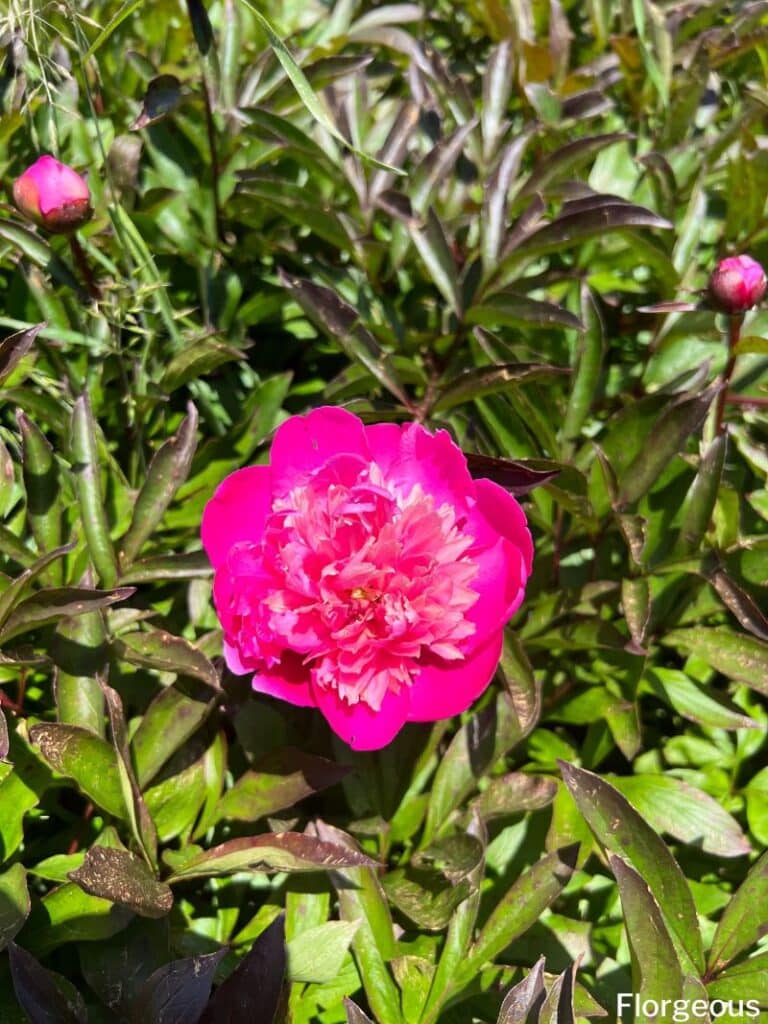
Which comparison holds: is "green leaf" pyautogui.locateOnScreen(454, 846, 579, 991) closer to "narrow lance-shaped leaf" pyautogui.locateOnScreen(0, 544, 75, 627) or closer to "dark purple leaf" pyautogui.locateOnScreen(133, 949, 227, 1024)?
"dark purple leaf" pyautogui.locateOnScreen(133, 949, 227, 1024)

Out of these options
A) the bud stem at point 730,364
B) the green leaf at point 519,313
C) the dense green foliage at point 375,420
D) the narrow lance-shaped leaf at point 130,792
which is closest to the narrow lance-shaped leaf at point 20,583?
the dense green foliage at point 375,420

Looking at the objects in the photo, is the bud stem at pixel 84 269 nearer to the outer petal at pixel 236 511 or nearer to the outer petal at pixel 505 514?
the outer petal at pixel 236 511

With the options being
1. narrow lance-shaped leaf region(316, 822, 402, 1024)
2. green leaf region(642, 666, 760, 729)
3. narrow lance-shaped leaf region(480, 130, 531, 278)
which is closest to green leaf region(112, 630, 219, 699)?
narrow lance-shaped leaf region(316, 822, 402, 1024)

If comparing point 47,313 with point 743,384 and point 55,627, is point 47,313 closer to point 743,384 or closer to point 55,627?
point 55,627

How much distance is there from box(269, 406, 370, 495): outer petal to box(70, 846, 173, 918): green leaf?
38 centimetres

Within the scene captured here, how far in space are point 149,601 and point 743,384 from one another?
0.86 m

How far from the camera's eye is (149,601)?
126 centimetres

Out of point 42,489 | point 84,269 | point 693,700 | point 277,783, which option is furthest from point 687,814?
point 84,269

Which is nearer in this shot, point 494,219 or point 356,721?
point 356,721

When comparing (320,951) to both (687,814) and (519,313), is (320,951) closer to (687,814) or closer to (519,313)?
(687,814)

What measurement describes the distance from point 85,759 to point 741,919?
0.66 metres

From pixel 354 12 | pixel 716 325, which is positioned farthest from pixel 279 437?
pixel 354 12

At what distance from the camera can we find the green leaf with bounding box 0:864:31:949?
2.83 feet

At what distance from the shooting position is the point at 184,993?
2.64 ft
